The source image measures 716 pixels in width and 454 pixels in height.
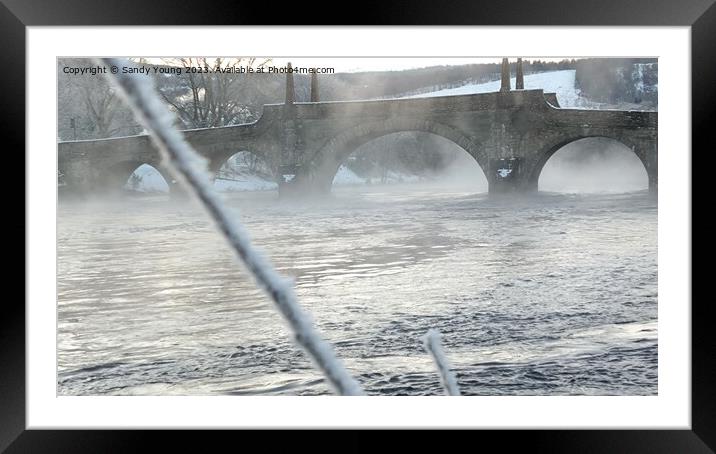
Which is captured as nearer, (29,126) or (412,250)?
(29,126)

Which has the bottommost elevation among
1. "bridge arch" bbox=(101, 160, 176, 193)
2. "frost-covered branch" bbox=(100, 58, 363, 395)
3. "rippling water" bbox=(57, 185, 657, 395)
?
"rippling water" bbox=(57, 185, 657, 395)

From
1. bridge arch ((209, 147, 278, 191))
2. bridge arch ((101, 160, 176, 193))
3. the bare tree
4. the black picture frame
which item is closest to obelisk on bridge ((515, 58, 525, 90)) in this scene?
bridge arch ((209, 147, 278, 191))

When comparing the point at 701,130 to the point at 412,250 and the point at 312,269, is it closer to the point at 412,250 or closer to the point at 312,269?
the point at 312,269

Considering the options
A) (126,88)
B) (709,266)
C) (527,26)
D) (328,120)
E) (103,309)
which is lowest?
(103,309)

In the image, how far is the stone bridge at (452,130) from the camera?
12648mm

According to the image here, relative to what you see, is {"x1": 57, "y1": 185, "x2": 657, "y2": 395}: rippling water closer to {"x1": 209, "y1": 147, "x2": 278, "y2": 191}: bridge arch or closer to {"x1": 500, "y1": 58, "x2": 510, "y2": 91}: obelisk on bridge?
{"x1": 209, "y1": 147, "x2": 278, "y2": 191}: bridge arch

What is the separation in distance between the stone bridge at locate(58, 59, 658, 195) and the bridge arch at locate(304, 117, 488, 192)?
0.06 ft

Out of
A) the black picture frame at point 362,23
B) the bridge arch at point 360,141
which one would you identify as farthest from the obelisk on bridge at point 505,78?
the black picture frame at point 362,23

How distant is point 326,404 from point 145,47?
1.30 m

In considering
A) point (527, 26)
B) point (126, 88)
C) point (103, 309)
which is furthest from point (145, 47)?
point (103, 309)

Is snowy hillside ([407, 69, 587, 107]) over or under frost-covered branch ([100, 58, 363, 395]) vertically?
over

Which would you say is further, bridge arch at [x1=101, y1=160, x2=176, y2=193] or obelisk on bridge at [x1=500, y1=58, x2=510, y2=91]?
obelisk on bridge at [x1=500, y1=58, x2=510, y2=91]

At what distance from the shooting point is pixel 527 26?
2178 millimetres

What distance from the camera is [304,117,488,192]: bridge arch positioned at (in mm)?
14219
